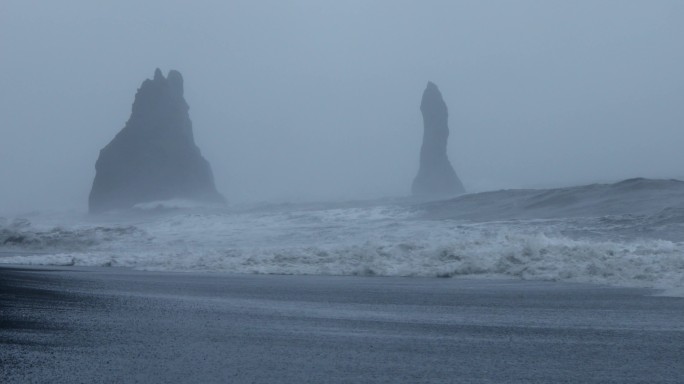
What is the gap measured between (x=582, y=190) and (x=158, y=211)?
39263 millimetres

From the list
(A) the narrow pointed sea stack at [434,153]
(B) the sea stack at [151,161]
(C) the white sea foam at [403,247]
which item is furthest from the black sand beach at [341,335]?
(B) the sea stack at [151,161]

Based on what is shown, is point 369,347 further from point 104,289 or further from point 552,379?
point 104,289

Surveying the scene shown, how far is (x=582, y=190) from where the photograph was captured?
2973 cm

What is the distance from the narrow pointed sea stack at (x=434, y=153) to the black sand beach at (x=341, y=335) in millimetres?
51951

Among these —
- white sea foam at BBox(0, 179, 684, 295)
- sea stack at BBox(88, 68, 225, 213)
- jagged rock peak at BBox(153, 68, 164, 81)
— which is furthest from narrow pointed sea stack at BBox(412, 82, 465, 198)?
white sea foam at BBox(0, 179, 684, 295)

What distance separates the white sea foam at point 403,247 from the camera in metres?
12.5

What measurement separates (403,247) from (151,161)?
5262 cm

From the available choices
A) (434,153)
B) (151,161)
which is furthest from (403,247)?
(151,161)

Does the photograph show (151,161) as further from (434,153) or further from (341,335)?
(341,335)

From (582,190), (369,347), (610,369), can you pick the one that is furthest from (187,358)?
(582,190)

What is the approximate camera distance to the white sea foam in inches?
491

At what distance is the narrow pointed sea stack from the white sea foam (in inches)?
1196

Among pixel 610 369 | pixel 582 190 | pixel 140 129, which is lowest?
pixel 610 369

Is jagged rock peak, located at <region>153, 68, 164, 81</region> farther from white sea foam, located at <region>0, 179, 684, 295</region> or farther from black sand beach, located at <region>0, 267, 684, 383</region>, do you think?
black sand beach, located at <region>0, 267, 684, 383</region>
